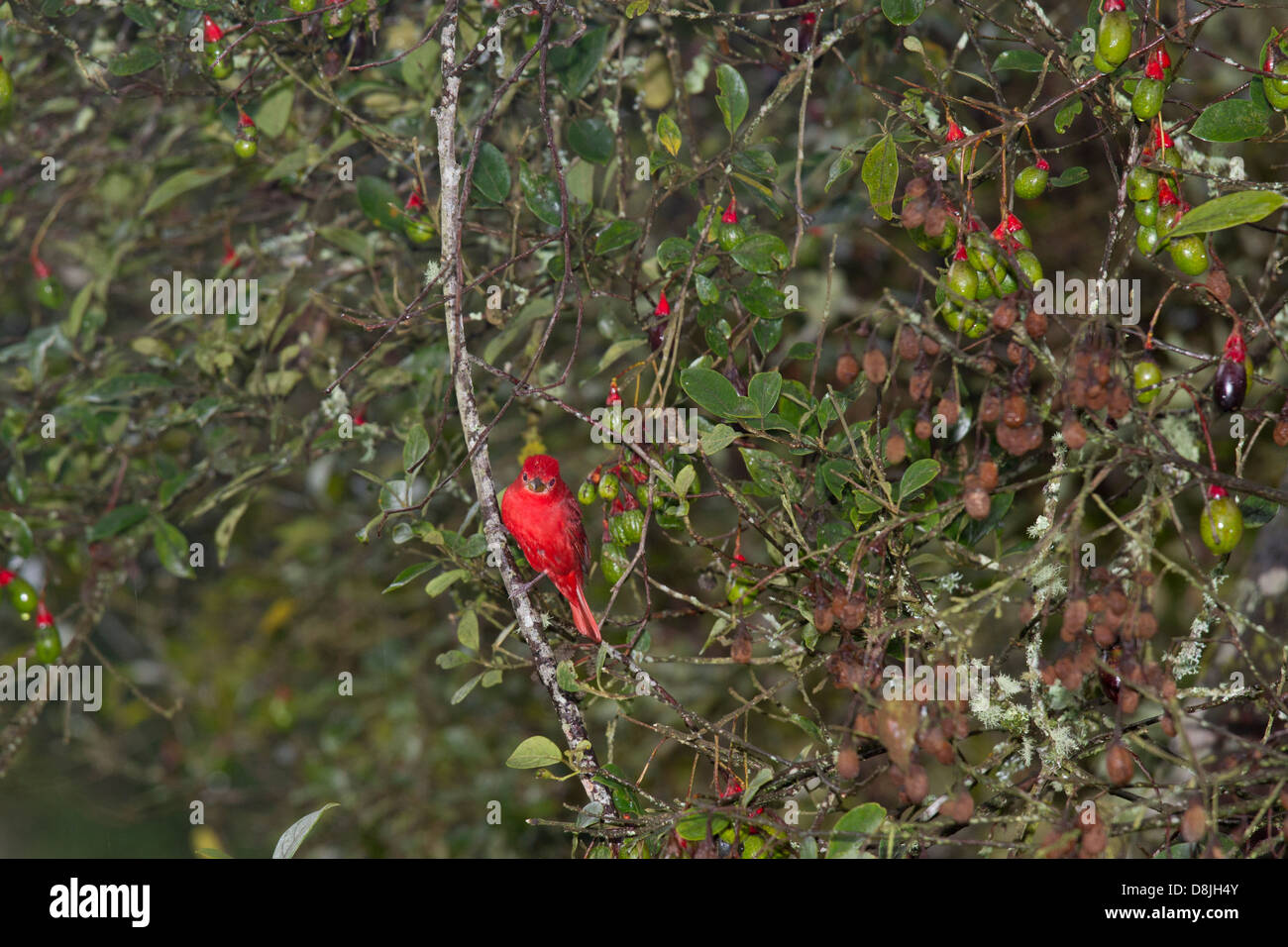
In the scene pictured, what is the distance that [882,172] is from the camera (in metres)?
1.71

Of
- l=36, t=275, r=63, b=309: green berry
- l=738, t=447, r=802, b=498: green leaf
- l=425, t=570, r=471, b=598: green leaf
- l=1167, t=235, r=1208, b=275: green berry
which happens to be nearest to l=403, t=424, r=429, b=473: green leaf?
l=425, t=570, r=471, b=598: green leaf

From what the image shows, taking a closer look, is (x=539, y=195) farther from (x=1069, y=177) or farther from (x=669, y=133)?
(x=1069, y=177)

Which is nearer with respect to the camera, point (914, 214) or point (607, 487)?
point (914, 214)

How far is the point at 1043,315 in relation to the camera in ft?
5.34

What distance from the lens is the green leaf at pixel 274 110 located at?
8.42 feet

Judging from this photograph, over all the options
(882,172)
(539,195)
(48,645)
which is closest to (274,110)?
(539,195)

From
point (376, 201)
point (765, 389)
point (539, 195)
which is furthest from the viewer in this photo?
point (376, 201)

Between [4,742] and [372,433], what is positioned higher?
[372,433]

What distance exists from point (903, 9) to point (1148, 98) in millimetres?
432

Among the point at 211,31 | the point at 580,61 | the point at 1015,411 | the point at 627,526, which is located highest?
the point at 211,31

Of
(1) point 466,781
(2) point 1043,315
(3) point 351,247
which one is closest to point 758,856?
(2) point 1043,315

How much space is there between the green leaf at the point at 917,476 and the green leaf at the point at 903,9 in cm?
72
